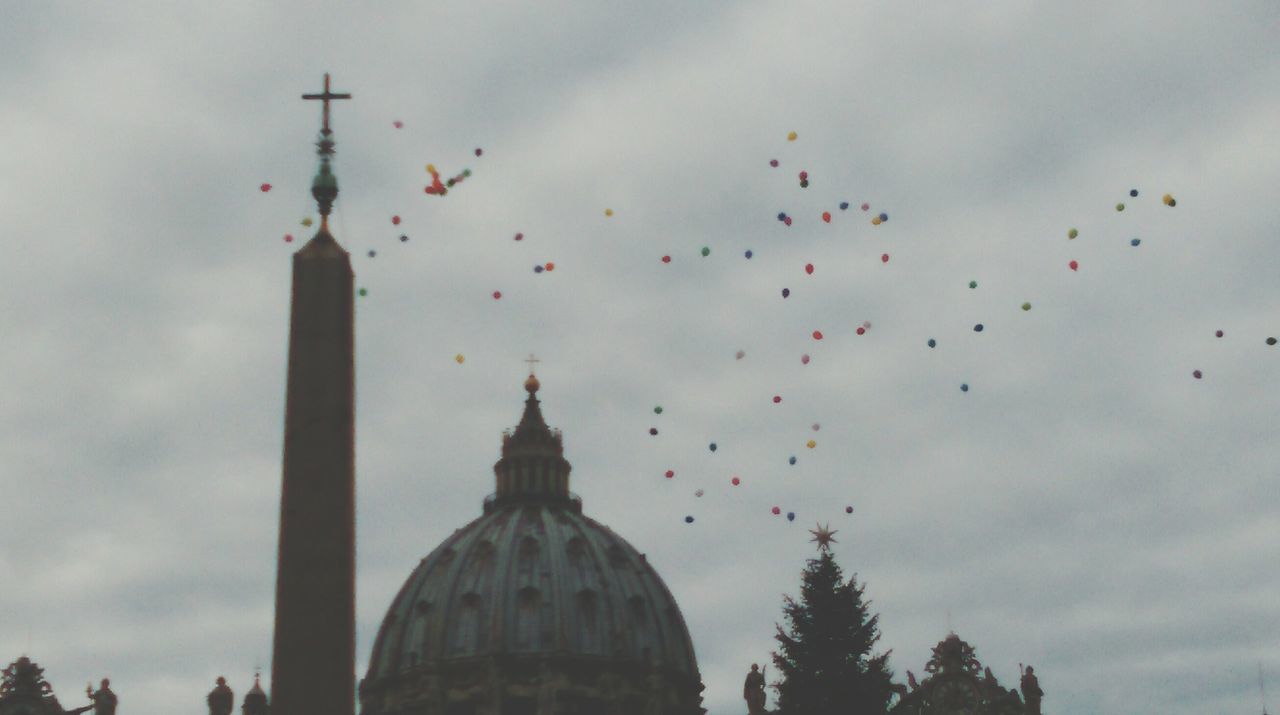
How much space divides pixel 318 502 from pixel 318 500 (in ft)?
0.09

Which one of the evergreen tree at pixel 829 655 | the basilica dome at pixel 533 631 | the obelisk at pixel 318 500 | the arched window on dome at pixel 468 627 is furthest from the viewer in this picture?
the arched window on dome at pixel 468 627

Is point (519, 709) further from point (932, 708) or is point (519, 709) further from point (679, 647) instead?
point (932, 708)

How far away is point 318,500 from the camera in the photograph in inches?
1006

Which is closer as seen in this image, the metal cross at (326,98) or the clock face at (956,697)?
the metal cross at (326,98)

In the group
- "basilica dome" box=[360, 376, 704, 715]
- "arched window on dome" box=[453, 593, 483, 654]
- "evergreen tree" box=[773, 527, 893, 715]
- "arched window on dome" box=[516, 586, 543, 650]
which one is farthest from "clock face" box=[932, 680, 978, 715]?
"arched window on dome" box=[453, 593, 483, 654]

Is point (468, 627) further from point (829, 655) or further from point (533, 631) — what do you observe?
point (829, 655)

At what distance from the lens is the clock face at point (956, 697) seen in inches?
3979

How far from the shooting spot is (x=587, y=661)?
14500 cm

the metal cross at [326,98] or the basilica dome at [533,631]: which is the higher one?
the basilica dome at [533,631]

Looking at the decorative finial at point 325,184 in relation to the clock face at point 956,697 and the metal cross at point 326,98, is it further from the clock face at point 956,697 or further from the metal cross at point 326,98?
the clock face at point 956,697

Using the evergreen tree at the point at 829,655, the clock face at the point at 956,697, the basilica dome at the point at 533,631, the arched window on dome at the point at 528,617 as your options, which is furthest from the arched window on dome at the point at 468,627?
the evergreen tree at the point at 829,655

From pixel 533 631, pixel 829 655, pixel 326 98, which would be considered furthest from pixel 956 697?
pixel 326 98

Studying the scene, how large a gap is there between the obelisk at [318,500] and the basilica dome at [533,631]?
116908 millimetres

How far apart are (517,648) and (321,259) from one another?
12079cm
